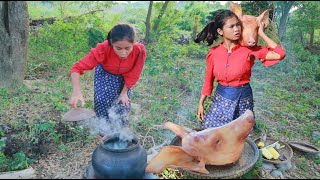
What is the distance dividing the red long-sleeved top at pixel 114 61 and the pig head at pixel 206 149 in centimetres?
122

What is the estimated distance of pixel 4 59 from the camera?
6.26 meters

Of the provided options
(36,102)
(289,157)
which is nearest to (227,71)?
(289,157)

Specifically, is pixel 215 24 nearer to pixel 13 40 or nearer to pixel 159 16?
pixel 13 40

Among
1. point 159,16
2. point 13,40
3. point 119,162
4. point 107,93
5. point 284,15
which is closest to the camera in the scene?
point 119,162

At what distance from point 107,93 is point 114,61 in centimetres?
49

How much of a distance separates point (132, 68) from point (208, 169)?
1.64 meters

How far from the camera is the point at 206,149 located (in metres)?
3.30

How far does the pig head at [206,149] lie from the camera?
3.28 meters

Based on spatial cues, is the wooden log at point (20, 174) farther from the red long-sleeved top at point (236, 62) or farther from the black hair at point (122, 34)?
the red long-sleeved top at point (236, 62)

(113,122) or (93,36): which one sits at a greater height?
(93,36)

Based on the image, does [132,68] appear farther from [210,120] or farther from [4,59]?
[4,59]

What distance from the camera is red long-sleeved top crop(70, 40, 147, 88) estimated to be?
3.78 meters

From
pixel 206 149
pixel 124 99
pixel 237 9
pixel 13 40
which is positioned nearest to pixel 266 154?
pixel 206 149

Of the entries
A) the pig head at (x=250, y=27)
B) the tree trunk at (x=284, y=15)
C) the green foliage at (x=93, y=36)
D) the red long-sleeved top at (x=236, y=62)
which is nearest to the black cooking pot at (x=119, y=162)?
the red long-sleeved top at (x=236, y=62)
